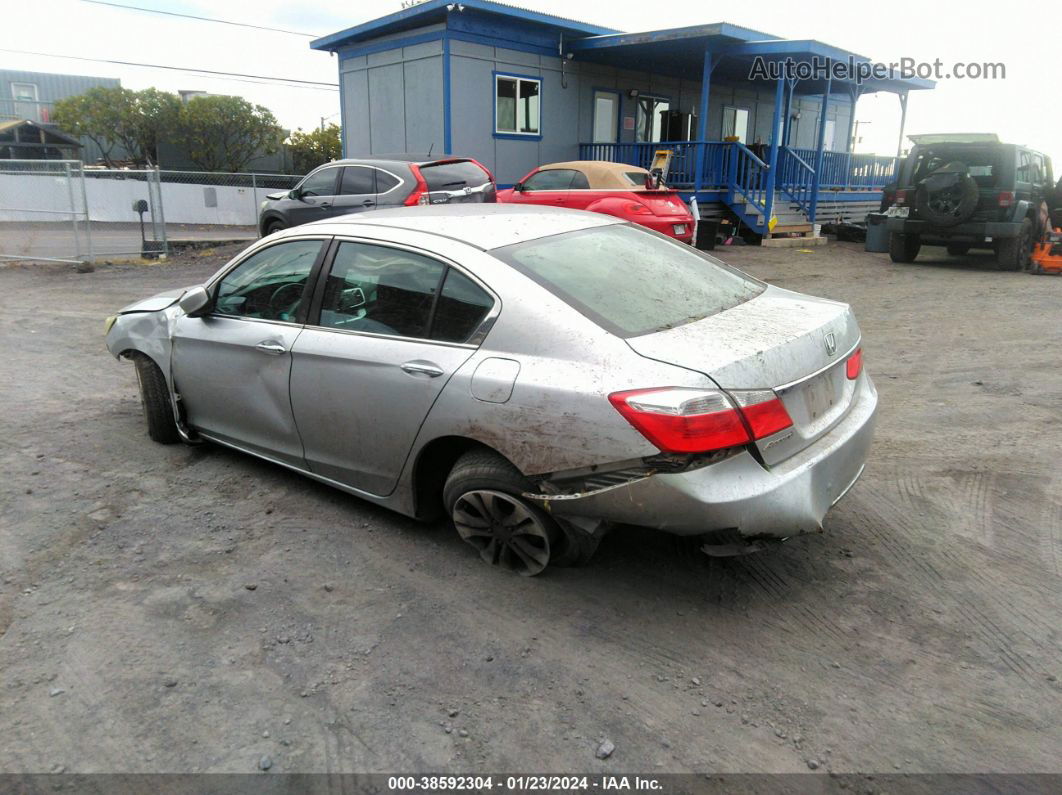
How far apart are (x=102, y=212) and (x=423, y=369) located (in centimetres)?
2560

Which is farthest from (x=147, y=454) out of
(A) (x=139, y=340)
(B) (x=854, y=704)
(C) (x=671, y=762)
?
(B) (x=854, y=704)

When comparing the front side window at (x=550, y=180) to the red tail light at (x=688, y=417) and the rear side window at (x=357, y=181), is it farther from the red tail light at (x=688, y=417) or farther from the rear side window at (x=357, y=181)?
the red tail light at (x=688, y=417)

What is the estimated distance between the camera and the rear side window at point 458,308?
3.32 meters

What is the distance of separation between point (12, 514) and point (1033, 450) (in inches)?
225

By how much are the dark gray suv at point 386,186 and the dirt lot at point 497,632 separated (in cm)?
719

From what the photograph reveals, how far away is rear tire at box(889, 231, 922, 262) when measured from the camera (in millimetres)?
14273

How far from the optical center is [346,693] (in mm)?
2727

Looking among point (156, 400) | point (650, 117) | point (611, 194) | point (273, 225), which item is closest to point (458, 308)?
point (156, 400)

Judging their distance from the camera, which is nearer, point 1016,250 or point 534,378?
point 534,378

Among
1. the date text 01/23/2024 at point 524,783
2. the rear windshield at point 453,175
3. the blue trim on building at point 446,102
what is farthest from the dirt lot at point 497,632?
the blue trim on building at point 446,102

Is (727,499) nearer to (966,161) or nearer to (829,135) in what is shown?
(966,161)

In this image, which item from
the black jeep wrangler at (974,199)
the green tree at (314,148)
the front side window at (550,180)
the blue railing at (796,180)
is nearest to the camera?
the black jeep wrangler at (974,199)

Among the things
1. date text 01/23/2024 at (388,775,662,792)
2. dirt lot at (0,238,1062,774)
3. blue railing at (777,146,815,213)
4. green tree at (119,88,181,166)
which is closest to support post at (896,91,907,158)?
blue railing at (777,146,815,213)

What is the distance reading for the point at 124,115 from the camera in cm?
3769
